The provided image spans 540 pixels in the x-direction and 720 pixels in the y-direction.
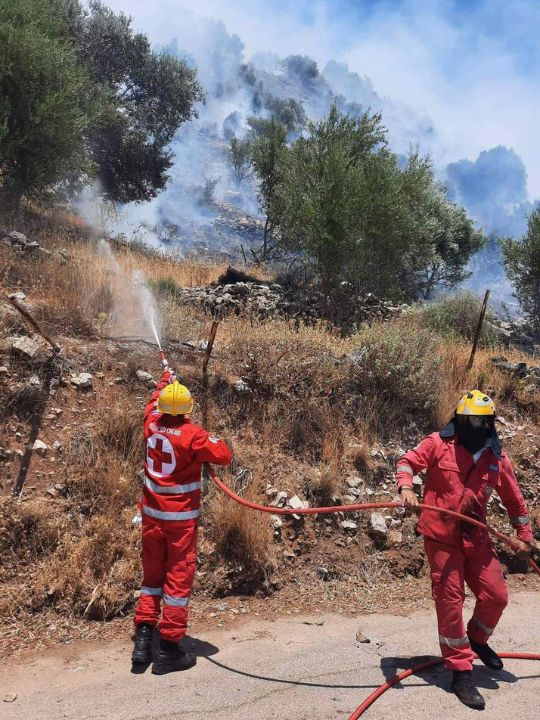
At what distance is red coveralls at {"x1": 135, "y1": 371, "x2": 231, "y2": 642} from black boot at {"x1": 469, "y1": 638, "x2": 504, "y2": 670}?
1943 mm

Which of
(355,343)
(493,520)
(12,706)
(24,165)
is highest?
(24,165)

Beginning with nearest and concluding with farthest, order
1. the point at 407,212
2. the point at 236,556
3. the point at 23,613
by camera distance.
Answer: the point at 23,613, the point at 236,556, the point at 407,212

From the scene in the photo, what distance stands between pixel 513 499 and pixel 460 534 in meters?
0.48

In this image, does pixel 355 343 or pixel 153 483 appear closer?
pixel 153 483

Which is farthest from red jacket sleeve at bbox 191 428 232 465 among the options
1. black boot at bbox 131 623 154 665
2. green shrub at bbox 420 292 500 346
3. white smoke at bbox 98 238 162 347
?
green shrub at bbox 420 292 500 346

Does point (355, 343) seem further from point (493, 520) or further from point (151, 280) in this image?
point (151, 280)

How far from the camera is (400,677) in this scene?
3.04 metres

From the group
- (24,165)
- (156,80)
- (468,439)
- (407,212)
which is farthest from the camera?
(156,80)

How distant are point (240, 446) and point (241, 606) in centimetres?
165

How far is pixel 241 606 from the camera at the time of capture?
399 cm

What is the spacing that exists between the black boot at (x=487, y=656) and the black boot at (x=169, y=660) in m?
1.88

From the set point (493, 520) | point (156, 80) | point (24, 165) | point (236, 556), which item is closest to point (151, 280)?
point (24, 165)

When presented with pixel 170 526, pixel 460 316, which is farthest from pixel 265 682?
pixel 460 316

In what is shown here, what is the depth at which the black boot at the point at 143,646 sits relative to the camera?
308 centimetres
